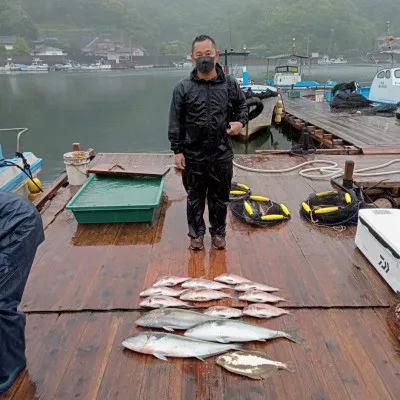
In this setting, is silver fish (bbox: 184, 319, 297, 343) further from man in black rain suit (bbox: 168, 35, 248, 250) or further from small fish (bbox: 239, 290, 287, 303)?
man in black rain suit (bbox: 168, 35, 248, 250)

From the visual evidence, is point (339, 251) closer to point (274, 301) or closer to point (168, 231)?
point (274, 301)

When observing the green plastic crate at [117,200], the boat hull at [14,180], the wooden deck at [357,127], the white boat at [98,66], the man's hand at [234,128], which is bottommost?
the wooden deck at [357,127]

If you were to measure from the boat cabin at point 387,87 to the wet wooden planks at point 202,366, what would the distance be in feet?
57.9

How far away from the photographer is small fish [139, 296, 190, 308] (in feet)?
9.62

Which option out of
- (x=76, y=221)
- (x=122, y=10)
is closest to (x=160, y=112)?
(x=76, y=221)

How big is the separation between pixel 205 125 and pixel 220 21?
432 ft

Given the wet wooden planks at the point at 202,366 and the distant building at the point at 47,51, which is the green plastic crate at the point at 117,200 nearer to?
the wet wooden planks at the point at 202,366

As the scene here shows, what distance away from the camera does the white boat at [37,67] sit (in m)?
96.0

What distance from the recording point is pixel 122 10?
453 ft

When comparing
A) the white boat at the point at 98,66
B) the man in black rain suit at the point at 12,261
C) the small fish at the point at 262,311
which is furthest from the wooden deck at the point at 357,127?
the white boat at the point at 98,66

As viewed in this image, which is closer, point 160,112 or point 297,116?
point 297,116

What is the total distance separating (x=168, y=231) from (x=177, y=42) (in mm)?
144452

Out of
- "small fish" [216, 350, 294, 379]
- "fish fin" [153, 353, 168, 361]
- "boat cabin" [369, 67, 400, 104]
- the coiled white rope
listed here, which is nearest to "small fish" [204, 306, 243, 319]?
"small fish" [216, 350, 294, 379]

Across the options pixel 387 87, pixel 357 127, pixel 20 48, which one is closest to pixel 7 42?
pixel 20 48
